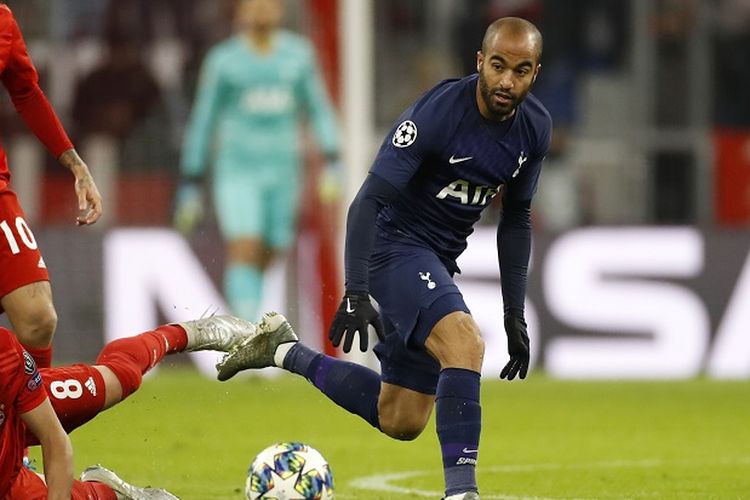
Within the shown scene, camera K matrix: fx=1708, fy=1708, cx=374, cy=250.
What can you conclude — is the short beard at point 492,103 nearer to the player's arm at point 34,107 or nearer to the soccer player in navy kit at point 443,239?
the soccer player in navy kit at point 443,239

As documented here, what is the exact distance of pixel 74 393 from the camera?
6.15 meters

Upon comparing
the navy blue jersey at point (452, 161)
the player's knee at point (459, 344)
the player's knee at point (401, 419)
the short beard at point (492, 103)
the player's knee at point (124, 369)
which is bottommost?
the player's knee at point (401, 419)

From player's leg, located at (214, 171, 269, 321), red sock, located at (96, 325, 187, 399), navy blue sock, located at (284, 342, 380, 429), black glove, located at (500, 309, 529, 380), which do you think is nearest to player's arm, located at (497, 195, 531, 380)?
black glove, located at (500, 309, 529, 380)

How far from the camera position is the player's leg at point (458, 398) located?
19.2 ft

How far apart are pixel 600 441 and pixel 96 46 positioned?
6.75 metres

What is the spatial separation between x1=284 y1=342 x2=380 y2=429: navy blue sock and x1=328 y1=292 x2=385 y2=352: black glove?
1.03 m

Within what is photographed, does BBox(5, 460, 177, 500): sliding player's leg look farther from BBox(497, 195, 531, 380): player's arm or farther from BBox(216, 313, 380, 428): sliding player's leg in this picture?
BBox(497, 195, 531, 380): player's arm

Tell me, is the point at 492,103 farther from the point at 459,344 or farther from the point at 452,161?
the point at 459,344

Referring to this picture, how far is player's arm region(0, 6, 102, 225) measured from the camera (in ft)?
21.4

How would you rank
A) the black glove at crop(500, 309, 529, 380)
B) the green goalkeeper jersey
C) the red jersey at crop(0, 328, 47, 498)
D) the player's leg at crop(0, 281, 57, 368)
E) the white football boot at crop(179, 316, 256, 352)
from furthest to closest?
the green goalkeeper jersey
the white football boot at crop(179, 316, 256, 352)
the black glove at crop(500, 309, 529, 380)
the player's leg at crop(0, 281, 57, 368)
the red jersey at crop(0, 328, 47, 498)

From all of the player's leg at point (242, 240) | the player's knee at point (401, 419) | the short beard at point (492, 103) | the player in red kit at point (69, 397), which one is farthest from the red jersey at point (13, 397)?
the player's leg at point (242, 240)

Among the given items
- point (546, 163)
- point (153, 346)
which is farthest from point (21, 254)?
point (546, 163)

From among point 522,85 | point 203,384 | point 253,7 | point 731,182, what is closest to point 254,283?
point 203,384

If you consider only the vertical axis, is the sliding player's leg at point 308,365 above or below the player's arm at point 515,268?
below
